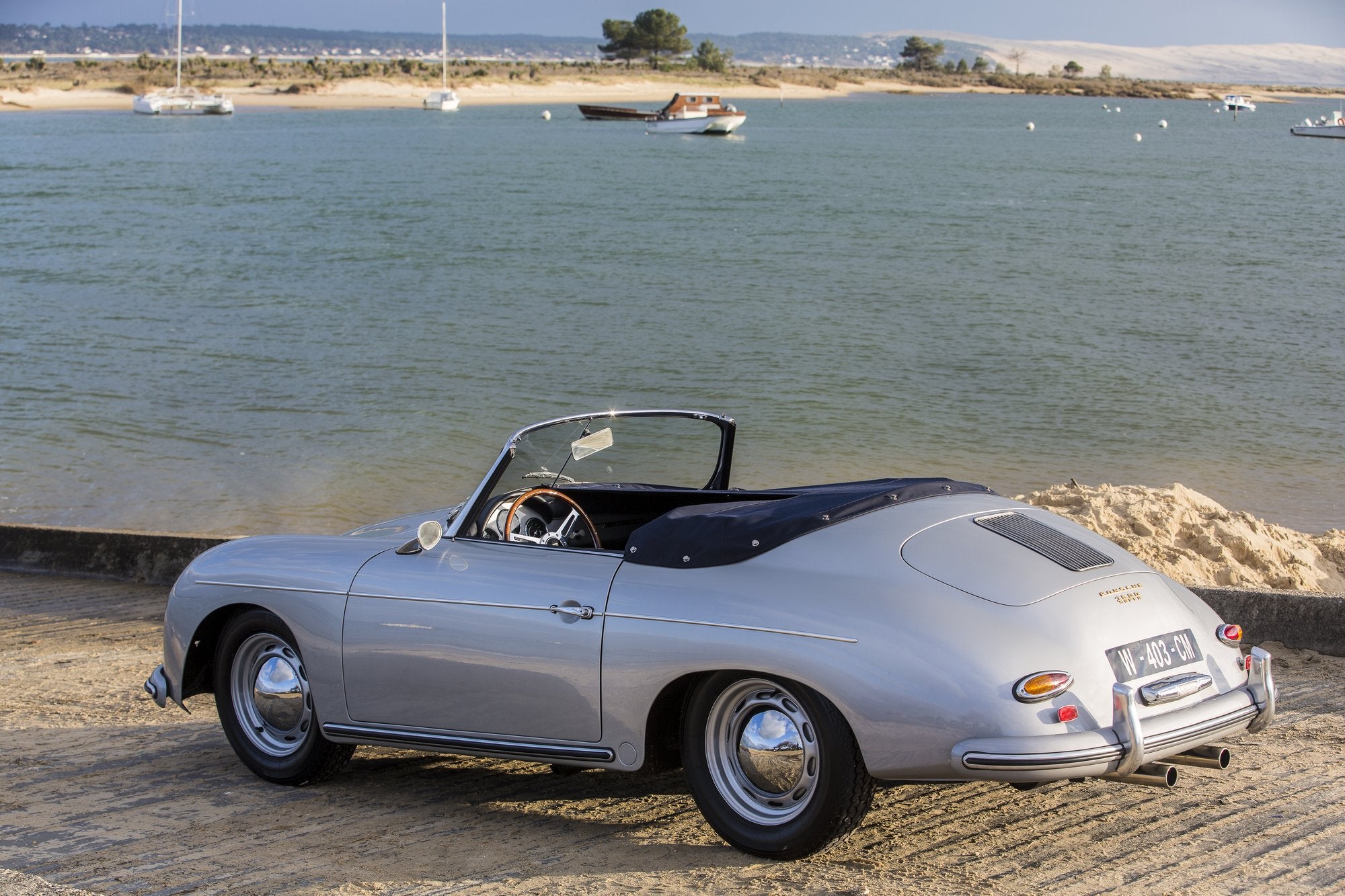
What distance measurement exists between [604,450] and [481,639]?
1.21m

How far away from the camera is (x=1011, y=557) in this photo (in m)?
4.16

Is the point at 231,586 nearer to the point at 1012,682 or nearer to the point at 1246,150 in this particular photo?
the point at 1012,682

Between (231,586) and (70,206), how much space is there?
42073 millimetres

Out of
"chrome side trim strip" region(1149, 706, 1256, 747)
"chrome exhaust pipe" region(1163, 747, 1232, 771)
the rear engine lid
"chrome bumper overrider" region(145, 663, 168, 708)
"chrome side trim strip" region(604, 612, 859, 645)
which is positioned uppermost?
the rear engine lid

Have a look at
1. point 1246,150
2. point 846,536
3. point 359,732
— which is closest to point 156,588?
point 359,732

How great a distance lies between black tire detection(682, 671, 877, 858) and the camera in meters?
3.92

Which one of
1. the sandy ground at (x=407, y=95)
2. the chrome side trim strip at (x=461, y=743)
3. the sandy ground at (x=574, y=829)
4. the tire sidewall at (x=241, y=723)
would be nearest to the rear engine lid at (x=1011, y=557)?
the sandy ground at (x=574, y=829)

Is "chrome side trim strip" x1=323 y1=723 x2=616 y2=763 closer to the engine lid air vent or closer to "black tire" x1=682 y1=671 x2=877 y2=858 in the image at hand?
"black tire" x1=682 y1=671 x2=877 y2=858

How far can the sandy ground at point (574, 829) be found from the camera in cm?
400

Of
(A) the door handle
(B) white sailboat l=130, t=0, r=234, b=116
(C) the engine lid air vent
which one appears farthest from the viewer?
(B) white sailboat l=130, t=0, r=234, b=116

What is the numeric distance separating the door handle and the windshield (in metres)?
0.80

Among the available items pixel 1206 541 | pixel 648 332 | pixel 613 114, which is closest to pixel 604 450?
pixel 1206 541

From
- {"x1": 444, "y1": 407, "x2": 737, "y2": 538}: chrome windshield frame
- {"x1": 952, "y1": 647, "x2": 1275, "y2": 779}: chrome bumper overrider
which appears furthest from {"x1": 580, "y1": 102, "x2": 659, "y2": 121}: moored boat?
{"x1": 952, "y1": 647, "x2": 1275, "y2": 779}: chrome bumper overrider

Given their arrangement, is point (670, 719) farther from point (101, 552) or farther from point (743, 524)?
point (101, 552)
